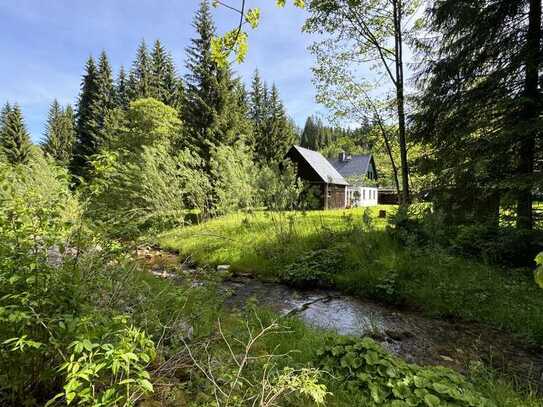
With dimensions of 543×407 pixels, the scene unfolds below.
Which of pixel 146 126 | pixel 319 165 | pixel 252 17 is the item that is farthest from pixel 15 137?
pixel 252 17

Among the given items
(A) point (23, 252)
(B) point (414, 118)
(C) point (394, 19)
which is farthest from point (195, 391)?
(C) point (394, 19)

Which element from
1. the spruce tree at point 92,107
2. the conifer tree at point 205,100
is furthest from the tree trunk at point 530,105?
the spruce tree at point 92,107

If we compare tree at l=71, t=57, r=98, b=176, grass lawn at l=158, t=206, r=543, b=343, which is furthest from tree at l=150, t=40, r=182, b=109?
grass lawn at l=158, t=206, r=543, b=343

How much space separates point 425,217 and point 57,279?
19.3 feet

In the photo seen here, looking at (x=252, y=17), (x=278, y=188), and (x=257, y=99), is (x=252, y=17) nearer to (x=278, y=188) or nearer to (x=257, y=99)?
(x=278, y=188)

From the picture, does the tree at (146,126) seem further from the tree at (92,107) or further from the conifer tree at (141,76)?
the tree at (92,107)

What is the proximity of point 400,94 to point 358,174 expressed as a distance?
1923 cm

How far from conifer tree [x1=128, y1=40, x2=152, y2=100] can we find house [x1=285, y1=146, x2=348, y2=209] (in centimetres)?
1259

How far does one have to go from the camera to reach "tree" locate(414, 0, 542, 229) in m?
4.95

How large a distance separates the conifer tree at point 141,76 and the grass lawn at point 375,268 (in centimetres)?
1992

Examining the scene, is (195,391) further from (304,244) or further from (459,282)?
(304,244)

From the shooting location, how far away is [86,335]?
1149 mm

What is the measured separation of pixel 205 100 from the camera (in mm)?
16781

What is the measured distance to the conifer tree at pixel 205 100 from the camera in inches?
650
